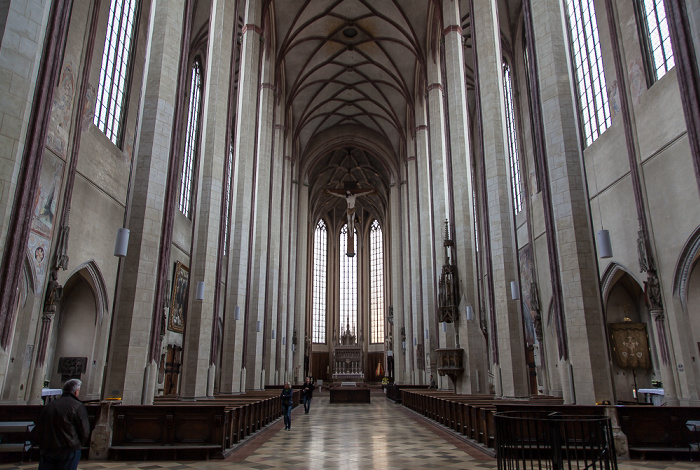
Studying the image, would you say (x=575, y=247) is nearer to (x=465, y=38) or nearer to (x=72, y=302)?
(x=72, y=302)

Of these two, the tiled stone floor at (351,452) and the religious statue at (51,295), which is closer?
the tiled stone floor at (351,452)

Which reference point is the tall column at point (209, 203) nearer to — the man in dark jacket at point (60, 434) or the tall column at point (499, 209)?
the tall column at point (499, 209)

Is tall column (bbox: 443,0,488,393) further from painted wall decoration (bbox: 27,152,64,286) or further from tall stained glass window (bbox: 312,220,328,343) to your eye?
tall stained glass window (bbox: 312,220,328,343)

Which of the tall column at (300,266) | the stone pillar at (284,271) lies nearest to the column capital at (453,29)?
the stone pillar at (284,271)

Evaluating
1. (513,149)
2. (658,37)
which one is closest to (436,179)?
(513,149)

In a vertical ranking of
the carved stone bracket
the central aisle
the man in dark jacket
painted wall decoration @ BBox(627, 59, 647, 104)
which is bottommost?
the central aisle

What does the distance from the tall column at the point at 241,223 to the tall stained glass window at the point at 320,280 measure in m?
27.0

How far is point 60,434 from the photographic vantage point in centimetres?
428

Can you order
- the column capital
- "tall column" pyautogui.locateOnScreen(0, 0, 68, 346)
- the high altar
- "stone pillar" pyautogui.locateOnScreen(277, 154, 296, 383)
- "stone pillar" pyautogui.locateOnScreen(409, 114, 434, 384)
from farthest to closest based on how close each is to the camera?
the high altar → "stone pillar" pyautogui.locateOnScreen(277, 154, 296, 383) → "stone pillar" pyautogui.locateOnScreen(409, 114, 434, 384) → the column capital → "tall column" pyautogui.locateOnScreen(0, 0, 68, 346)

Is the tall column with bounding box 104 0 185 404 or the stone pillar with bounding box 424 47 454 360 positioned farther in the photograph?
the stone pillar with bounding box 424 47 454 360

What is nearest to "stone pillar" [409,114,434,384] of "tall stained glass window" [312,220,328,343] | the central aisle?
the central aisle

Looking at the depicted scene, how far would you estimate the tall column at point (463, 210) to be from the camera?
16547mm

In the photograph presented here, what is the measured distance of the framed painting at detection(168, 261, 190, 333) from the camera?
18406 millimetres

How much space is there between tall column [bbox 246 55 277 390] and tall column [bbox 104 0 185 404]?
8367mm
